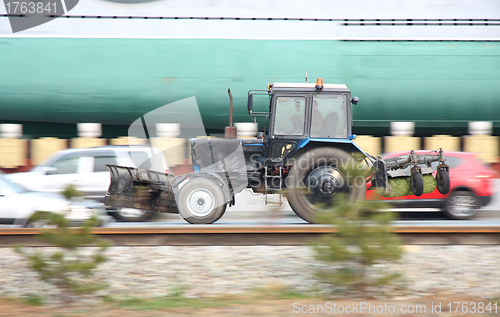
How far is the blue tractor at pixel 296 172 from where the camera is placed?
6.64 m

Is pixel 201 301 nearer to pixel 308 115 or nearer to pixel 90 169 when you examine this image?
pixel 308 115

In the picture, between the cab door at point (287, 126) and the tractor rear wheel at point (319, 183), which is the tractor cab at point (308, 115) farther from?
the tractor rear wheel at point (319, 183)

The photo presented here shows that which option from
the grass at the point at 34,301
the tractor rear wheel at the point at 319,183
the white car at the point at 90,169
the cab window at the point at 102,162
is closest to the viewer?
the grass at the point at 34,301

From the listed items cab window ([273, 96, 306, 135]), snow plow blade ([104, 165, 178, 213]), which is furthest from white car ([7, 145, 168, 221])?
cab window ([273, 96, 306, 135])

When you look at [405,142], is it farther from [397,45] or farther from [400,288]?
[400,288]

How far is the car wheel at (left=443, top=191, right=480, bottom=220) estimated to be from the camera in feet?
26.8

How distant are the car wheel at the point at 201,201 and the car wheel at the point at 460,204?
4.32 m

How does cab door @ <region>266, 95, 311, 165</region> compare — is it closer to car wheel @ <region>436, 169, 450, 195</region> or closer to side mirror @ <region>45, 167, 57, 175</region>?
car wheel @ <region>436, 169, 450, 195</region>

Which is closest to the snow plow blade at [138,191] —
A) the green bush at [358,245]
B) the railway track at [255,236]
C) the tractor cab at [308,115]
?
the railway track at [255,236]

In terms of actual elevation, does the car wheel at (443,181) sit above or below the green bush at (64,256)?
above

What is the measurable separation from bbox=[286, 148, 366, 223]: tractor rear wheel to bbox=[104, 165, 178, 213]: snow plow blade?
194 centimetres

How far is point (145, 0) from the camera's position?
37.9ft

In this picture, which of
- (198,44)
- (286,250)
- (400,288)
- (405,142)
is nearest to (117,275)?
(286,250)

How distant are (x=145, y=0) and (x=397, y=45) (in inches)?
262
